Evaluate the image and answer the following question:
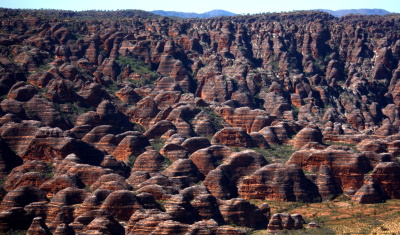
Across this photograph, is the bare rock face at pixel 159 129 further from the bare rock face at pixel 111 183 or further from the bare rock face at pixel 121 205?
the bare rock face at pixel 121 205

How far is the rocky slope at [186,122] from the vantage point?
73938mm

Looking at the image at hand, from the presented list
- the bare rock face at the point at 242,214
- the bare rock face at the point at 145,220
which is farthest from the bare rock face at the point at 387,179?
the bare rock face at the point at 145,220

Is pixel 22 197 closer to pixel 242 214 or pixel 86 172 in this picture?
pixel 86 172

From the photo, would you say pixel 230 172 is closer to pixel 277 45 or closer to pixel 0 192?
pixel 0 192

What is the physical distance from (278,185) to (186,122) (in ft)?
92.5

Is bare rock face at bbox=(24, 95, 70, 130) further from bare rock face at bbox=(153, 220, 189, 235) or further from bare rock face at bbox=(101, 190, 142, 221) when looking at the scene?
bare rock face at bbox=(153, 220, 189, 235)

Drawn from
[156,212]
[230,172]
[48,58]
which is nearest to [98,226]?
[156,212]

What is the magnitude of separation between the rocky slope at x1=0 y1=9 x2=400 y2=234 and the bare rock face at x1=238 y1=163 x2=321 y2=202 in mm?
128

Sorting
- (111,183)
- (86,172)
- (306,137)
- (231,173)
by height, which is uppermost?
(111,183)

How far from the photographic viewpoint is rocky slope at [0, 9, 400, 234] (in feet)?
243

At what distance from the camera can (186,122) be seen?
11106 cm

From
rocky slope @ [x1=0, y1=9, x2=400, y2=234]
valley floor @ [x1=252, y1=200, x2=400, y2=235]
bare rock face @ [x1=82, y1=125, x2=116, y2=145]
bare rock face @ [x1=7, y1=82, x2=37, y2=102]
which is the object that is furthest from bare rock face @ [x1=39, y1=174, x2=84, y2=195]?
bare rock face @ [x1=7, y1=82, x2=37, y2=102]

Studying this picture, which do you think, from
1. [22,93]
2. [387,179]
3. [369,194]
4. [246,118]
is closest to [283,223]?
[369,194]

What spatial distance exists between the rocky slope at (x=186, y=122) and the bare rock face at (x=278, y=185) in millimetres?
128
